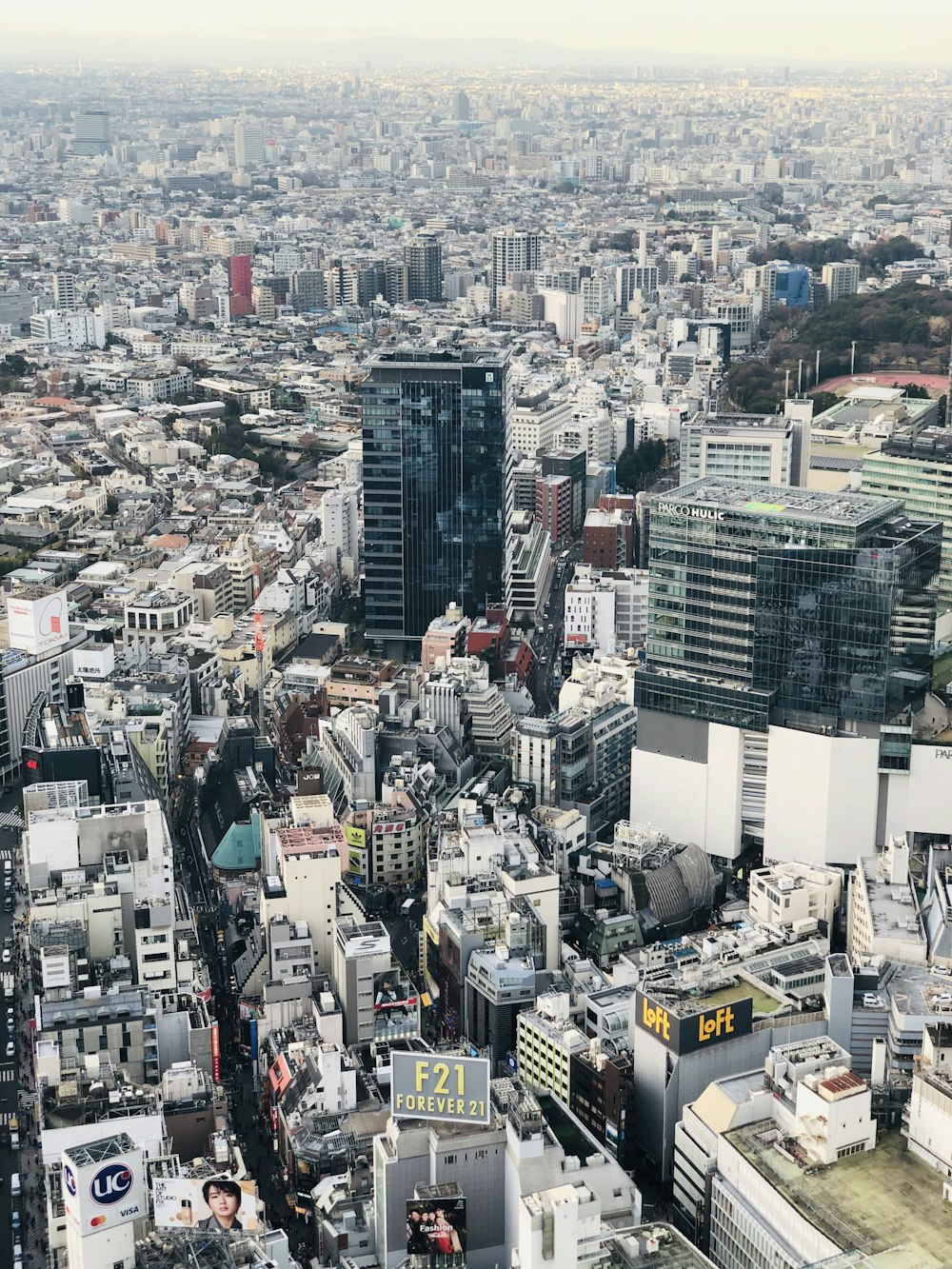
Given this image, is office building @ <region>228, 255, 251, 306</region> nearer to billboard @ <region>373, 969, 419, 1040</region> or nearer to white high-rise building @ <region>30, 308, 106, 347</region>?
white high-rise building @ <region>30, 308, 106, 347</region>

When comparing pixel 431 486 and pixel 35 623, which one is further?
pixel 431 486

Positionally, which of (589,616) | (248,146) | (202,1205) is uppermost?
(248,146)

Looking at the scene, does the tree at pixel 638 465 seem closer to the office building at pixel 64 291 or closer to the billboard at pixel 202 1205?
the billboard at pixel 202 1205

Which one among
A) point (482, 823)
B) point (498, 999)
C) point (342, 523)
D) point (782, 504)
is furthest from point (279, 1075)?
point (342, 523)

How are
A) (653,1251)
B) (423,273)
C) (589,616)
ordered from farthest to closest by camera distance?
(423,273), (589,616), (653,1251)

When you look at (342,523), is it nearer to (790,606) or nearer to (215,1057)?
(790,606)

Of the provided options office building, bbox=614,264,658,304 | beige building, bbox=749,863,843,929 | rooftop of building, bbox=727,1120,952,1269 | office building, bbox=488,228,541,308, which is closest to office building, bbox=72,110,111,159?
office building, bbox=488,228,541,308

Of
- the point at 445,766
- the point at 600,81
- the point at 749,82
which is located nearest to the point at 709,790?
the point at 445,766

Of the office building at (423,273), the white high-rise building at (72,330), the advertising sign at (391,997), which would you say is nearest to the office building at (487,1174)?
the advertising sign at (391,997)

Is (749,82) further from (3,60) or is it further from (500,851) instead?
(500,851)
